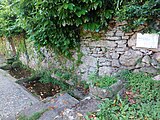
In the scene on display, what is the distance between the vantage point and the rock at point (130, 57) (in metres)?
2.59

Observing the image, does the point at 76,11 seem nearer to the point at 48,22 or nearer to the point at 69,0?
the point at 69,0

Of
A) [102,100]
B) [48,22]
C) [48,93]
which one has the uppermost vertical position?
[48,22]

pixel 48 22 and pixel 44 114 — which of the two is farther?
pixel 48 22

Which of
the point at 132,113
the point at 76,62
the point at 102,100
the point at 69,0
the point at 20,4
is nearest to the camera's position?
the point at 132,113

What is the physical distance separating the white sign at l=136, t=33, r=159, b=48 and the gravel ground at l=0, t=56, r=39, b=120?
236 centimetres

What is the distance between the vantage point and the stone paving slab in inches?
116

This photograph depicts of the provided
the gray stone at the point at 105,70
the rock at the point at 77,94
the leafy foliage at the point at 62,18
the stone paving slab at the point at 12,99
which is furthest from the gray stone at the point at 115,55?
the stone paving slab at the point at 12,99

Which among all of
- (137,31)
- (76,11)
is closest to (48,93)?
(76,11)

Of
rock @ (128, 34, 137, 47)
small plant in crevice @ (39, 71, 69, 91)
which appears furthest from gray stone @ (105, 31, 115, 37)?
small plant in crevice @ (39, 71, 69, 91)

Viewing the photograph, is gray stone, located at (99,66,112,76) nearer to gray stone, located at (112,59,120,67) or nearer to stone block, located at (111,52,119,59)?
gray stone, located at (112,59,120,67)

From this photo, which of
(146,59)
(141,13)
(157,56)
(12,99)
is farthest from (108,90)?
(12,99)

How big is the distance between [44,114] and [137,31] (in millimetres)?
2008

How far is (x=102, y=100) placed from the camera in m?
2.35

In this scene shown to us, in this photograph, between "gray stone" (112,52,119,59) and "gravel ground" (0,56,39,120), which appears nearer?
"gray stone" (112,52,119,59)
